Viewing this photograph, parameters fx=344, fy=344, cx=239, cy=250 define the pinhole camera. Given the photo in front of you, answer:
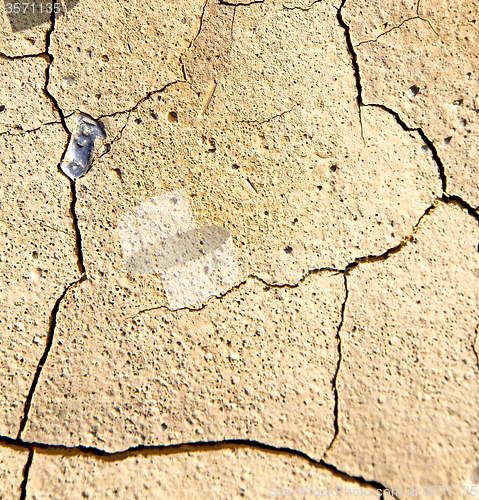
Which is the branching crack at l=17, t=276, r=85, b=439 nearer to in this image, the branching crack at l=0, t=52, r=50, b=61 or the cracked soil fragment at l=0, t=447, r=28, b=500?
the cracked soil fragment at l=0, t=447, r=28, b=500

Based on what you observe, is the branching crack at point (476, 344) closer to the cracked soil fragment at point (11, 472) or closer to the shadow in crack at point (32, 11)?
the cracked soil fragment at point (11, 472)

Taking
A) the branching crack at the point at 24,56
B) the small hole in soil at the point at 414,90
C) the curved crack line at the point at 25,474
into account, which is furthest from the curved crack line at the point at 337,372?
the branching crack at the point at 24,56

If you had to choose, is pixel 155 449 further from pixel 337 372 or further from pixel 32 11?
pixel 32 11

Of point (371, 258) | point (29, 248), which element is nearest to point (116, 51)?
point (29, 248)

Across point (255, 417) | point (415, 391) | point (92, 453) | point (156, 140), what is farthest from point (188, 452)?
point (156, 140)

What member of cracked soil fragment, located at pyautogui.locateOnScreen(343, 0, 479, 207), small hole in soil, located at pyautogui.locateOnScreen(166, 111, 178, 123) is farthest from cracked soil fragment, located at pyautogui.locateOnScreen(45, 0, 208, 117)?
cracked soil fragment, located at pyautogui.locateOnScreen(343, 0, 479, 207)

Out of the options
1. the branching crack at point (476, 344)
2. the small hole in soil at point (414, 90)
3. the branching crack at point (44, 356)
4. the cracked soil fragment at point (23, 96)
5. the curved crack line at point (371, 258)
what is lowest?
the branching crack at point (44, 356)
